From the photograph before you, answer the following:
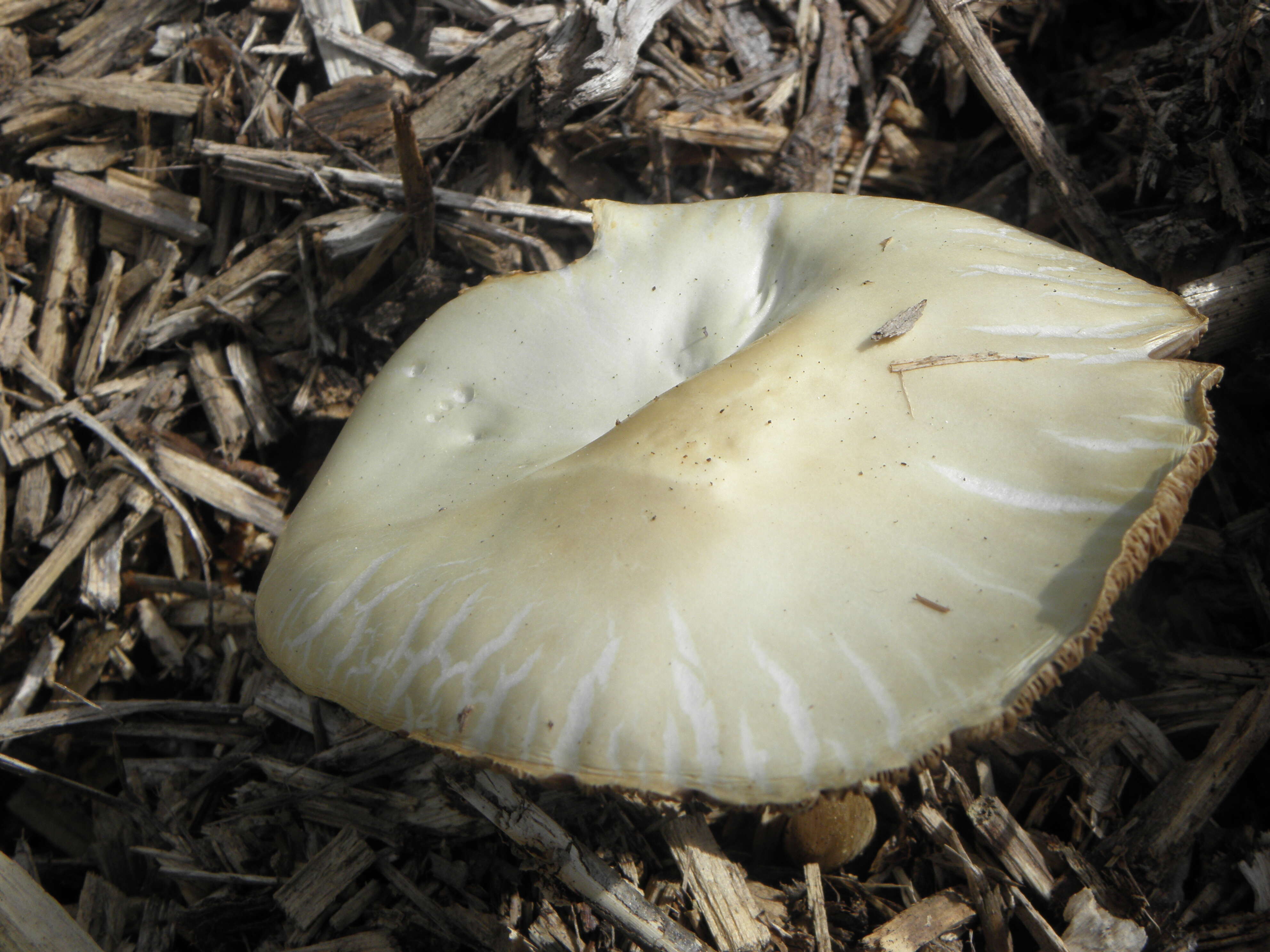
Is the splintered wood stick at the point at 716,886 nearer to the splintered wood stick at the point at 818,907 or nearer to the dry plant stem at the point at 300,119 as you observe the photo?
the splintered wood stick at the point at 818,907

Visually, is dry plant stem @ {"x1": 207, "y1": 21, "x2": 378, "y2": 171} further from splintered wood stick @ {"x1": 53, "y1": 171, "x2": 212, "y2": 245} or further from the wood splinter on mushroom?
the wood splinter on mushroom

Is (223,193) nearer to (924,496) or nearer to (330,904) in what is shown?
(330,904)

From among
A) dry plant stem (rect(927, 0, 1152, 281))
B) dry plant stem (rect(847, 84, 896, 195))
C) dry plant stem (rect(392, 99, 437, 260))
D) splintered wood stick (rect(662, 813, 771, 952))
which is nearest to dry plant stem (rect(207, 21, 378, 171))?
dry plant stem (rect(392, 99, 437, 260))

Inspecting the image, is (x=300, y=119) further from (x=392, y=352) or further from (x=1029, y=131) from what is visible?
(x=1029, y=131)

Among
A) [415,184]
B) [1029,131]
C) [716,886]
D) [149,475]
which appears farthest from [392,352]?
[1029,131]

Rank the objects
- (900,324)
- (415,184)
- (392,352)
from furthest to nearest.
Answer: (392,352) → (415,184) → (900,324)

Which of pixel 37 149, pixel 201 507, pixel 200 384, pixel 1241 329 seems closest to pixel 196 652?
pixel 201 507
